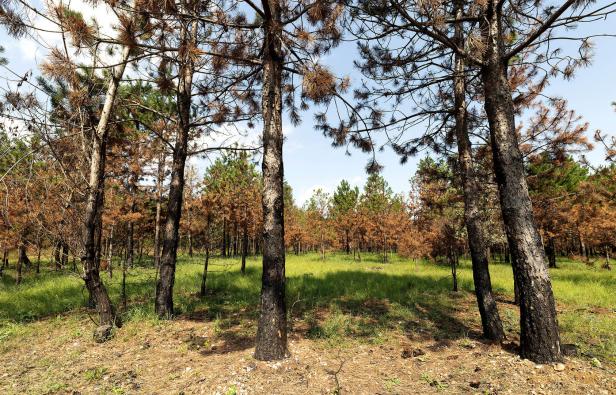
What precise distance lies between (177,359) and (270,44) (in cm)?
498

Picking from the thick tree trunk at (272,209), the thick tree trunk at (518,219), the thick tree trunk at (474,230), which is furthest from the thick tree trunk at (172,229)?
the thick tree trunk at (518,219)

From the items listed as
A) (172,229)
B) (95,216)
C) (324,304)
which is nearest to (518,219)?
(324,304)

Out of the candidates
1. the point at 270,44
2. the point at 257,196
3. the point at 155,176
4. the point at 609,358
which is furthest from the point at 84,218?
the point at 257,196

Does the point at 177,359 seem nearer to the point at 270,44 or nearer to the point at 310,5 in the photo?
the point at 270,44

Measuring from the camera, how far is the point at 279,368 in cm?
396

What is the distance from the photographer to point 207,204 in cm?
1084

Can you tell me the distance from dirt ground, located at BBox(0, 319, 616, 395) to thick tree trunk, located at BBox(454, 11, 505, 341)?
1.68 ft

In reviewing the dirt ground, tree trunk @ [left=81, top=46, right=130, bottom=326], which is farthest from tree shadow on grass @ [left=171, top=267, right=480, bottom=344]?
tree trunk @ [left=81, top=46, right=130, bottom=326]

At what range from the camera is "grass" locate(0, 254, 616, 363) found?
597cm

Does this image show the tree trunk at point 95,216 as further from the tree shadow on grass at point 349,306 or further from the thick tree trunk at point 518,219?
the thick tree trunk at point 518,219

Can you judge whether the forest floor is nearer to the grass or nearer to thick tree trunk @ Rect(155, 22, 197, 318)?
the grass

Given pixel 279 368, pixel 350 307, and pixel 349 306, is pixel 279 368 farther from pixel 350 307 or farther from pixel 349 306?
pixel 349 306

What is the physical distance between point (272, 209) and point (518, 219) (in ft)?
11.0

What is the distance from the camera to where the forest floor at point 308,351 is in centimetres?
359
